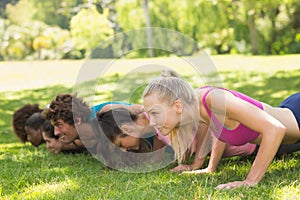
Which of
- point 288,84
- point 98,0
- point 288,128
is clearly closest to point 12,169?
point 288,128

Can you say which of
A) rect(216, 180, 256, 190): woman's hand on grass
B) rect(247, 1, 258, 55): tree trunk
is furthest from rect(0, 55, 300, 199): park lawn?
rect(247, 1, 258, 55): tree trunk

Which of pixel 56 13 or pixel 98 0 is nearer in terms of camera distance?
pixel 98 0

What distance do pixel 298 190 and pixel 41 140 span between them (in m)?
2.25

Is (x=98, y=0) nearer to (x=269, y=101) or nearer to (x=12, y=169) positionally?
(x=269, y=101)

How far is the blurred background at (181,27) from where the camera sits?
49.3 feet

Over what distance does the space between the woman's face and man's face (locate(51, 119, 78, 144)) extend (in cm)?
102

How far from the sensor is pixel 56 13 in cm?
2122

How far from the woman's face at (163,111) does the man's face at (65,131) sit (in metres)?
1.02

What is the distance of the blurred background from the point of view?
15.0 meters

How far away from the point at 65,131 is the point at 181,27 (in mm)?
12693

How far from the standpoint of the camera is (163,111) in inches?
93.6

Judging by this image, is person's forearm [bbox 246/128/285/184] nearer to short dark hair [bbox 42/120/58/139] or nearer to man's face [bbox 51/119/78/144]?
man's face [bbox 51/119/78/144]

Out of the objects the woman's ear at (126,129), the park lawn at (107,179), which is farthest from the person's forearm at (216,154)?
the woman's ear at (126,129)

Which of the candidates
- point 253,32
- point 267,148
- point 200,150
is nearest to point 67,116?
point 200,150
